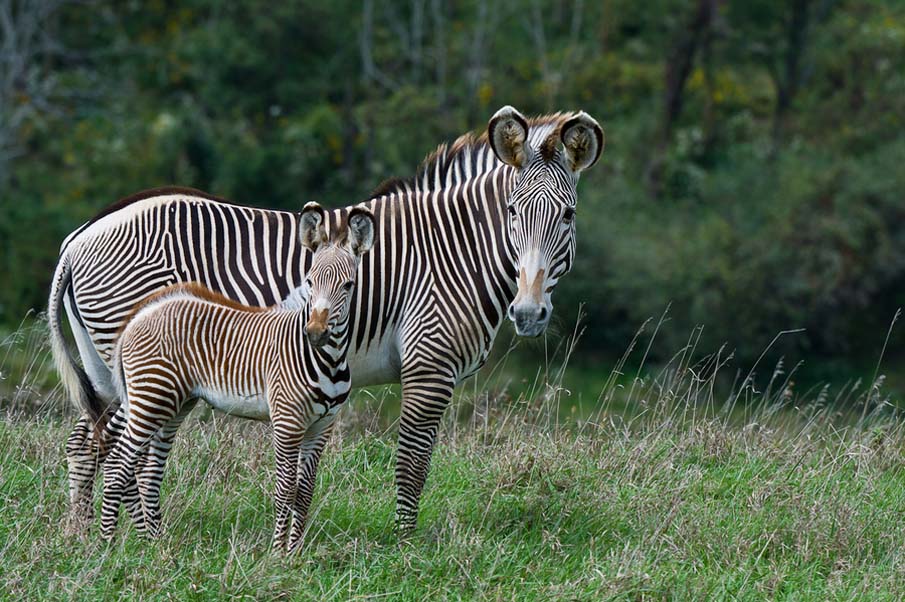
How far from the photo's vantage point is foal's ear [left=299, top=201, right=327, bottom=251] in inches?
231

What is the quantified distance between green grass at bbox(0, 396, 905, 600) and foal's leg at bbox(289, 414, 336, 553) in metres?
0.15

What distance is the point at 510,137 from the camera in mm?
6652

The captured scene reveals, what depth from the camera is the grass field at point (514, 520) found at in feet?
18.7

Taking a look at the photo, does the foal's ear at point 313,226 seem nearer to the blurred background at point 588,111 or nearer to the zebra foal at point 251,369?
the zebra foal at point 251,369

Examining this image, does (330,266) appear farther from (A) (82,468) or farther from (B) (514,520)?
(A) (82,468)

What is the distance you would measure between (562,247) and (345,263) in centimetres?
132

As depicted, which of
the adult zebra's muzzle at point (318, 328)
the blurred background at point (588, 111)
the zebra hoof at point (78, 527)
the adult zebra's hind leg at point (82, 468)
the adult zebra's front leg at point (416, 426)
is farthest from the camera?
the blurred background at point (588, 111)

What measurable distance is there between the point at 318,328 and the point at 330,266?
1.05 feet

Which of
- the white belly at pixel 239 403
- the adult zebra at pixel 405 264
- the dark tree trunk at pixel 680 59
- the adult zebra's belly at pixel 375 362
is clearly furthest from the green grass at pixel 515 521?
the dark tree trunk at pixel 680 59

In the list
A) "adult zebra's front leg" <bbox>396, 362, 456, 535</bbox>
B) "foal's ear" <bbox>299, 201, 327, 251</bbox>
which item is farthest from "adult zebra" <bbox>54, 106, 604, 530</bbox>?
"foal's ear" <bbox>299, 201, 327, 251</bbox>

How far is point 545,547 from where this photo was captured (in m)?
6.39

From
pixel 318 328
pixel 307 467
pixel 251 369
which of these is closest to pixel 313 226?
pixel 318 328

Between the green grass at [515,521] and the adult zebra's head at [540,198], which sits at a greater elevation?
the adult zebra's head at [540,198]

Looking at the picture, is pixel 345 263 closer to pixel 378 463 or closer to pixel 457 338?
pixel 457 338
